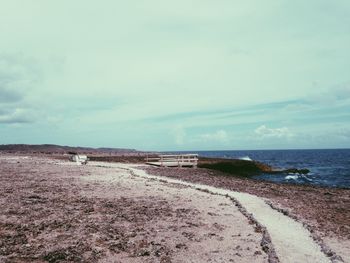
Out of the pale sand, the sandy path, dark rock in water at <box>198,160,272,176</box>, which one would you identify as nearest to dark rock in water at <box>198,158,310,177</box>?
dark rock in water at <box>198,160,272,176</box>

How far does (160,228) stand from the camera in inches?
716

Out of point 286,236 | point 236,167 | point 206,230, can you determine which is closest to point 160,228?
point 206,230

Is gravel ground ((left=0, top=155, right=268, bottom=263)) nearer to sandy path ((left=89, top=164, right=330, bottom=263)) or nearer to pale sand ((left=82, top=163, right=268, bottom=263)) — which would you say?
pale sand ((left=82, top=163, right=268, bottom=263))

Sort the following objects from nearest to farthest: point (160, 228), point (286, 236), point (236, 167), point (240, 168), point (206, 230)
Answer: point (286, 236) → point (206, 230) → point (160, 228) → point (236, 167) → point (240, 168)

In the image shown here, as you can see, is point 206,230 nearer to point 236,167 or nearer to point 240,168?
point 236,167

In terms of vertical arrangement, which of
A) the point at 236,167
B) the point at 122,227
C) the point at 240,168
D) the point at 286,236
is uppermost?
the point at 236,167

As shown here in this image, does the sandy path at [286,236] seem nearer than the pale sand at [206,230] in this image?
Yes

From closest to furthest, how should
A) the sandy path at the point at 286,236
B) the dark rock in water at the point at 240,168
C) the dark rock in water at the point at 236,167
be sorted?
the sandy path at the point at 286,236, the dark rock in water at the point at 236,167, the dark rock in water at the point at 240,168

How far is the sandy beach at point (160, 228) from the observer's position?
1477 cm

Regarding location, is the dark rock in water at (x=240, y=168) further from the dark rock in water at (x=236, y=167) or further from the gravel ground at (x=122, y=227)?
the gravel ground at (x=122, y=227)

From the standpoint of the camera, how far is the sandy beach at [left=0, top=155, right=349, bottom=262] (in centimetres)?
1477

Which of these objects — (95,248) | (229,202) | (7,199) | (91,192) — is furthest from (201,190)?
(95,248)

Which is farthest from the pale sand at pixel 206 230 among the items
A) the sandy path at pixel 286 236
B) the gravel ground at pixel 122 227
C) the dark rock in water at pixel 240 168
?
the dark rock in water at pixel 240 168

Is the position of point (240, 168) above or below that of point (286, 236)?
above
